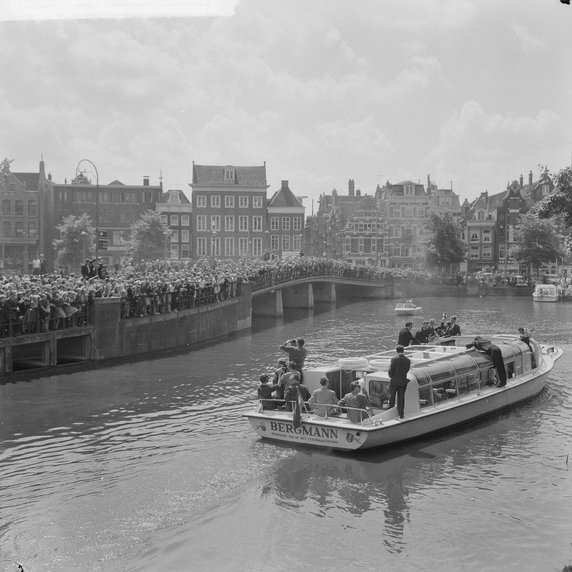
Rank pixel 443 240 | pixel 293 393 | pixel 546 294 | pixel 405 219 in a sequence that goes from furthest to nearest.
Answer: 1. pixel 405 219
2. pixel 443 240
3. pixel 546 294
4. pixel 293 393

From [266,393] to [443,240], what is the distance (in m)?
79.9

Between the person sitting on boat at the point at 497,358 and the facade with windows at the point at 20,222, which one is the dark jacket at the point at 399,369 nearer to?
the person sitting on boat at the point at 497,358

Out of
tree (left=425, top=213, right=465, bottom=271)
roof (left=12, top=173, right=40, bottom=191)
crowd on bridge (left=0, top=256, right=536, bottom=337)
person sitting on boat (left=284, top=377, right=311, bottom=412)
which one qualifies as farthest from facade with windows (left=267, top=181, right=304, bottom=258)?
person sitting on boat (left=284, top=377, right=311, bottom=412)

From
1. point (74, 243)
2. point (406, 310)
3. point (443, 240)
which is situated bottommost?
point (406, 310)

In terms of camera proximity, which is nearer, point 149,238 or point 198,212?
point 149,238

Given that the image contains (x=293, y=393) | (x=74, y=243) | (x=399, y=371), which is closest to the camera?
(x=399, y=371)

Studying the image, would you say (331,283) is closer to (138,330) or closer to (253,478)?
(138,330)

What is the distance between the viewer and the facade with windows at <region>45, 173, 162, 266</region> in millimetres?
93812

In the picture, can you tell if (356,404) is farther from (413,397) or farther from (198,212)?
(198,212)

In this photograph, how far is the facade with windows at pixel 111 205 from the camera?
308 ft

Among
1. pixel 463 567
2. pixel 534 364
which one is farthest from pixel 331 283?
pixel 463 567

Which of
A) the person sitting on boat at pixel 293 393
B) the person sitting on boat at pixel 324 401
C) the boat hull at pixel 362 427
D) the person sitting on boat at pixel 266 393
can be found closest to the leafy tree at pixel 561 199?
the boat hull at pixel 362 427

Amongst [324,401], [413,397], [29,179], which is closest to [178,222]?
[29,179]

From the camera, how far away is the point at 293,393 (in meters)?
18.6
